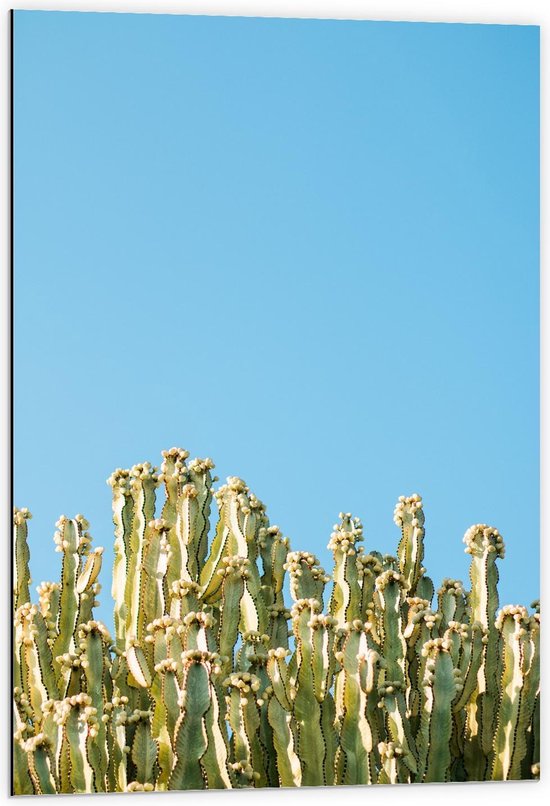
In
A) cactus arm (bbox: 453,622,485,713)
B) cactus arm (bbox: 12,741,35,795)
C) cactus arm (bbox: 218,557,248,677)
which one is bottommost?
cactus arm (bbox: 12,741,35,795)

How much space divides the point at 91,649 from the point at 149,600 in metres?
0.18

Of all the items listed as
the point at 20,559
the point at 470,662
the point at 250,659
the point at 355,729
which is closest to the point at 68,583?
the point at 20,559

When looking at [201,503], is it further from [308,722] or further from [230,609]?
[308,722]

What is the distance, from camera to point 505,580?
3.09 m

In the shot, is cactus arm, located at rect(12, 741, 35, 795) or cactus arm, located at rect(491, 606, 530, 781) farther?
cactus arm, located at rect(491, 606, 530, 781)

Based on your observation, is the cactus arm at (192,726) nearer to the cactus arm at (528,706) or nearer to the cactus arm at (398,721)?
the cactus arm at (398,721)

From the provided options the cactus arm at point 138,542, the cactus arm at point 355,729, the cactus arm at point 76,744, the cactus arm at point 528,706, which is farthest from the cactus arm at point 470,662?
the cactus arm at point 76,744

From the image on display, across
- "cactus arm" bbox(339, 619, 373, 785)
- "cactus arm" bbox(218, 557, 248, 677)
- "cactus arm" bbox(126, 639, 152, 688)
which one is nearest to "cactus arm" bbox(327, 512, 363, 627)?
"cactus arm" bbox(339, 619, 373, 785)

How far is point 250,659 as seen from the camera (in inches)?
116

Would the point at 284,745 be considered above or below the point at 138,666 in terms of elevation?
below

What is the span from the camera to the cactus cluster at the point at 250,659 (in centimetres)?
286

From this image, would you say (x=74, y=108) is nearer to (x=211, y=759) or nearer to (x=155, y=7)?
(x=155, y=7)

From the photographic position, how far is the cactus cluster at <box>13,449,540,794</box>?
2.86 metres

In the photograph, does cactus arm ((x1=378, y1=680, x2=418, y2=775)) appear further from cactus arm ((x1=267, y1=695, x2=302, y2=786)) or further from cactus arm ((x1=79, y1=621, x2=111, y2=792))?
cactus arm ((x1=79, y1=621, x2=111, y2=792))
